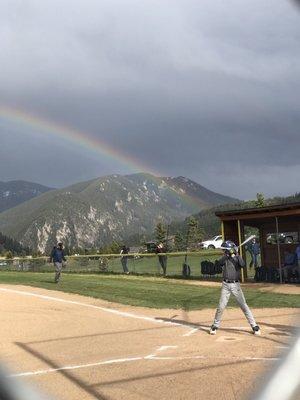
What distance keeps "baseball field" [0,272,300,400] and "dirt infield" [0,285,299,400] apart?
1 cm

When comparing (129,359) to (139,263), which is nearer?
(129,359)

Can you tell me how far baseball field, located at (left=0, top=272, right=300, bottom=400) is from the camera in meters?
6.49

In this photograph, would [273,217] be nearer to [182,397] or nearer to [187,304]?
[187,304]

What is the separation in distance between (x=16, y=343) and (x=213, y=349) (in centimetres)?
352

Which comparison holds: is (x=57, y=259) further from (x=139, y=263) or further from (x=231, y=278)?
(x=231, y=278)

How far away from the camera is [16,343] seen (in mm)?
9758

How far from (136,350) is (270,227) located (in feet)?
57.3

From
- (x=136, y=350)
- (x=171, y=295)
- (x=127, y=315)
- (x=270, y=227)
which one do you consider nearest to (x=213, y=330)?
(x=136, y=350)

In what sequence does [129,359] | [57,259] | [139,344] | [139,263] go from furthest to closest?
[139,263], [57,259], [139,344], [129,359]

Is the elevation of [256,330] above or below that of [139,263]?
below

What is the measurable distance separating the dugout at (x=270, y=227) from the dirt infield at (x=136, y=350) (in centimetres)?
895

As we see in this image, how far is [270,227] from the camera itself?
1000 inches

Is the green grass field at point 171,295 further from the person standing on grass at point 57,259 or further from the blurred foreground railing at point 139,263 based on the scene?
the blurred foreground railing at point 139,263

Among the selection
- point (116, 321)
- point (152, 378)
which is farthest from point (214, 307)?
point (152, 378)
